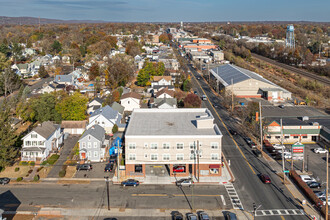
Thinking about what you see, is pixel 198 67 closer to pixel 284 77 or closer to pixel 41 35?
pixel 284 77

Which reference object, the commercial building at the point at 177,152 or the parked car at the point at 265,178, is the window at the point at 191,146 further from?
the parked car at the point at 265,178

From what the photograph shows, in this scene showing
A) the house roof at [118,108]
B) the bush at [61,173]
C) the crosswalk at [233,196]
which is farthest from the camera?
the house roof at [118,108]

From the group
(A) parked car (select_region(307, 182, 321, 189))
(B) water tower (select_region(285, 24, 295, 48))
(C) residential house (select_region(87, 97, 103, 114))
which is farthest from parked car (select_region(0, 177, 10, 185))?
(B) water tower (select_region(285, 24, 295, 48))

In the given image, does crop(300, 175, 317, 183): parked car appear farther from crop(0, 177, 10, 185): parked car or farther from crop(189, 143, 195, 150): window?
crop(0, 177, 10, 185): parked car

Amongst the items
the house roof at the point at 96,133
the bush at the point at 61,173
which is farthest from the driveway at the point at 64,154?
the house roof at the point at 96,133

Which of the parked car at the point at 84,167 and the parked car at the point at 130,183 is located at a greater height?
the parked car at the point at 84,167
